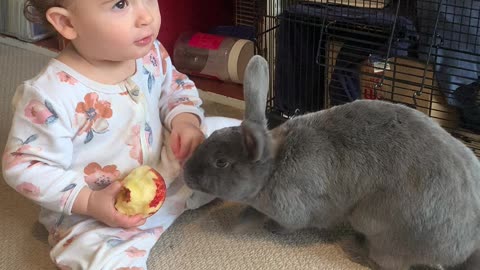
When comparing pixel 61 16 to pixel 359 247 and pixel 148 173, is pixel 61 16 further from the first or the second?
pixel 359 247

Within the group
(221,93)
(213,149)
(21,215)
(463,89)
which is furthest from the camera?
(221,93)

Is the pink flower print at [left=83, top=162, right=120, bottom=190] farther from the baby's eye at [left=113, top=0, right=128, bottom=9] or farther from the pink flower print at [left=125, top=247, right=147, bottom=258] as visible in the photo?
the baby's eye at [left=113, top=0, right=128, bottom=9]

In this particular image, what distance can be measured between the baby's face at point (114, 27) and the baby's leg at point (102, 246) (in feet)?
0.92

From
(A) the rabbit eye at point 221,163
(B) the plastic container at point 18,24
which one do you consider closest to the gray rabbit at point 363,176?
(A) the rabbit eye at point 221,163

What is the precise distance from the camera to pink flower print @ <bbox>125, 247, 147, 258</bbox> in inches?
40.8

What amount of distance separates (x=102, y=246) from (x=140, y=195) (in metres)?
0.10

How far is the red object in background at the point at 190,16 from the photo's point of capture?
6.06 ft

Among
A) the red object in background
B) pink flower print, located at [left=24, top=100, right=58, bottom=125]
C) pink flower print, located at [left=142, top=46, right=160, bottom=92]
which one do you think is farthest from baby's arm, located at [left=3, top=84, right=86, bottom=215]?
the red object in background

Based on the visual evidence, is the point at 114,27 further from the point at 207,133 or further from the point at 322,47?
the point at 322,47

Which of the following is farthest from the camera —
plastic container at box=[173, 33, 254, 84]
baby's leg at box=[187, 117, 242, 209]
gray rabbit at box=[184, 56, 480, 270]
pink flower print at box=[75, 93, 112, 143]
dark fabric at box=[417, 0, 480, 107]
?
plastic container at box=[173, 33, 254, 84]

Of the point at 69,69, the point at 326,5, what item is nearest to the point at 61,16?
the point at 69,69

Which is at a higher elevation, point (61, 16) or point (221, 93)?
point (61, 16)

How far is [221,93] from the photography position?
1.72 metres

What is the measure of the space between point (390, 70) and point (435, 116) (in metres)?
0.14
